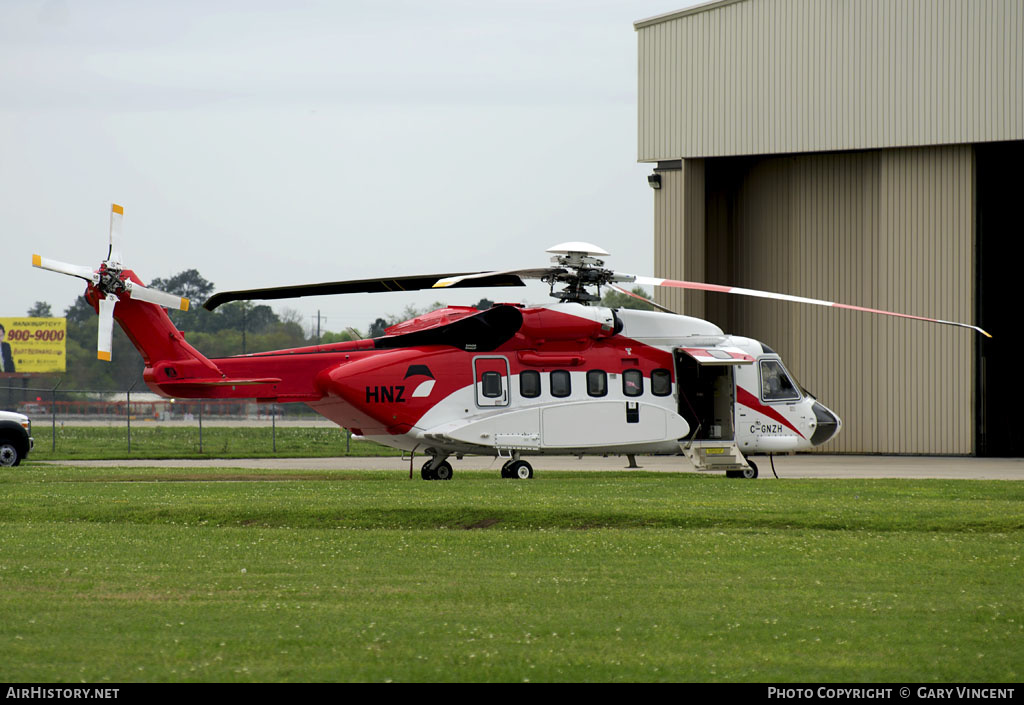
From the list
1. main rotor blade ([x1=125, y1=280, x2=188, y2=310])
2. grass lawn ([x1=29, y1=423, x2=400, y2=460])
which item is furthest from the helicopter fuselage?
grass lawn ([x1=29, y1=423, x2=400, y2=460])

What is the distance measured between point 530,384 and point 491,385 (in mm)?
822

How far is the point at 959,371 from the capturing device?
37.4 metres

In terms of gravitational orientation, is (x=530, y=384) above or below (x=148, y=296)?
below

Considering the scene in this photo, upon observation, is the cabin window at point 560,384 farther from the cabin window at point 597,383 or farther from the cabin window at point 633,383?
the cabin window at point 633,383

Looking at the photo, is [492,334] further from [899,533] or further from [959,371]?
[959,371]

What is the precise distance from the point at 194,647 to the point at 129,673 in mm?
754

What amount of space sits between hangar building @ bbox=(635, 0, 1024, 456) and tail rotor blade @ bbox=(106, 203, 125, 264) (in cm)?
2130

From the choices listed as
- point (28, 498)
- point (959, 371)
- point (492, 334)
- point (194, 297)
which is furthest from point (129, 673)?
point (194, 297)

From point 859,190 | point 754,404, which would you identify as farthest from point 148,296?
point 859,190

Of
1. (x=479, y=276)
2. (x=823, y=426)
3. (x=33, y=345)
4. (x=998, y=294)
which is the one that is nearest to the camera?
(x=479, y=276)

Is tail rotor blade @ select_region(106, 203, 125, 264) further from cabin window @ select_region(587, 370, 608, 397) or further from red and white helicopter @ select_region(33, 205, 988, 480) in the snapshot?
cabin window @ select_region(587, 370, 608, 397)

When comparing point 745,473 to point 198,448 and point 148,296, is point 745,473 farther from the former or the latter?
point 198,448

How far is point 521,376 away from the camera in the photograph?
2559 centimetres

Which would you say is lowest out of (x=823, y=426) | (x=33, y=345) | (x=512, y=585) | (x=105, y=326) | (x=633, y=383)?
(x=33, y=345)
